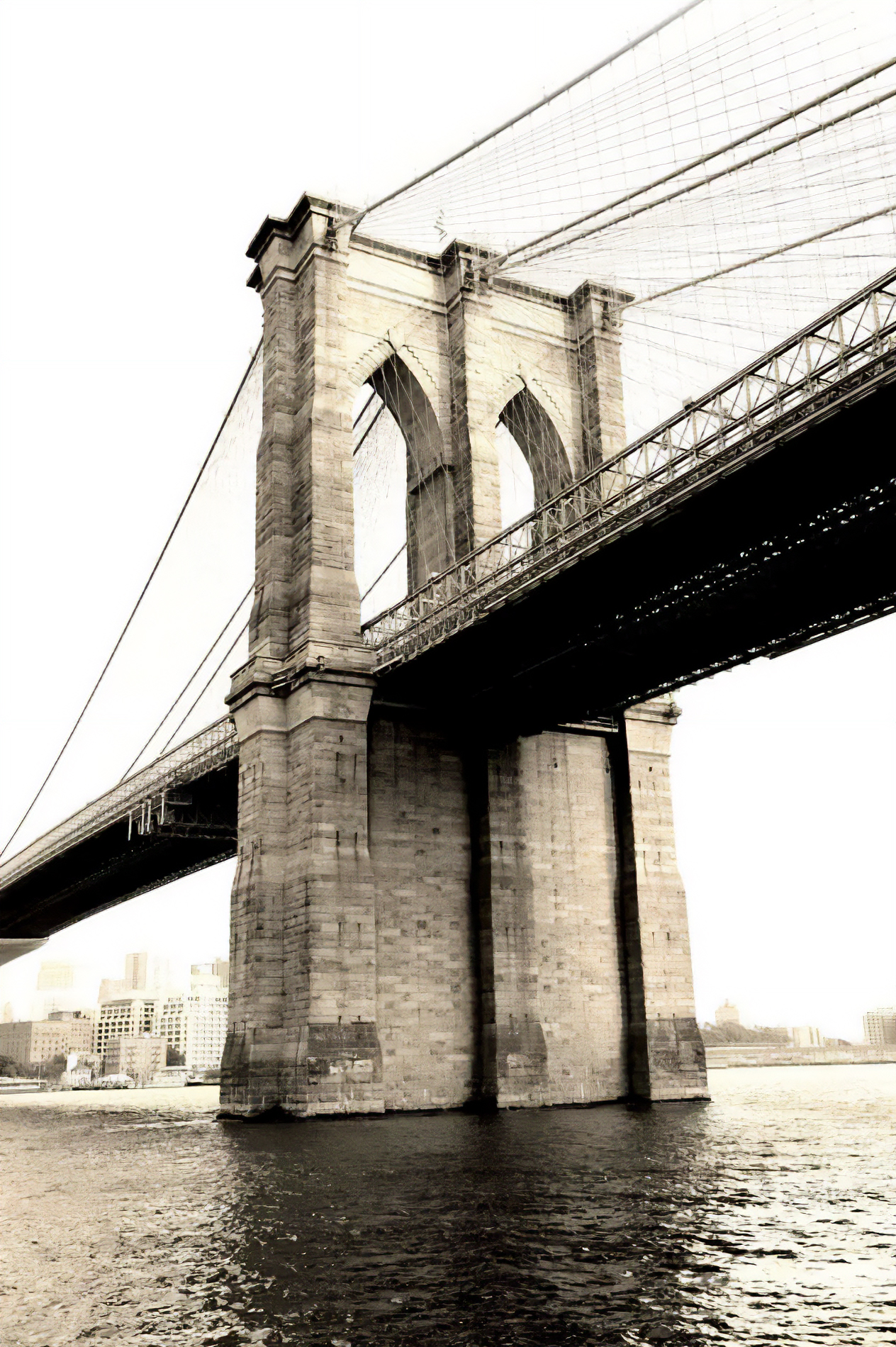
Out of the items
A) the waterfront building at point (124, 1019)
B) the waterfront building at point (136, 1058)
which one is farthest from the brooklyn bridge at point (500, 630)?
the waterfront building at point (124, 1019)

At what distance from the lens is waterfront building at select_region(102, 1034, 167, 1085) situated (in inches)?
4973

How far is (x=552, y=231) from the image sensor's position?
99.0ft

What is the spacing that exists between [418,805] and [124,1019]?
13954cm

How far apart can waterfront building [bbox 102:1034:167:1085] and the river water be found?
112389 mm

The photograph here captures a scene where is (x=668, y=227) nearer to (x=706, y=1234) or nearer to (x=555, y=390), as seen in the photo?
(x=555, y=390)

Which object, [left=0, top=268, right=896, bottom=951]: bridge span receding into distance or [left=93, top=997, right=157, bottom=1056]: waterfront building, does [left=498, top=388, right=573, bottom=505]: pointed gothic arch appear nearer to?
[left=0, top=268, right=896, bottom=951]: bridge span receding into distance

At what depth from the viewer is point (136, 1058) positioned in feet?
428

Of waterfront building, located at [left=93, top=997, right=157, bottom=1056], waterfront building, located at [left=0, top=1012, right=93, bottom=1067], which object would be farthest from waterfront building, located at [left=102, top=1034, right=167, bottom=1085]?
waterfront building, located at [left=0, top=1012, right=93, bottom=1067]

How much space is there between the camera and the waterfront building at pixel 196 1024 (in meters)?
155

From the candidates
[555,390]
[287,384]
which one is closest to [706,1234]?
[287,384]

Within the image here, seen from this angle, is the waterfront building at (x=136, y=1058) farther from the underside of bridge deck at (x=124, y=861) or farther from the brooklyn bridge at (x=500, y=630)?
the brooklyn bridge at (x=500, y=630)

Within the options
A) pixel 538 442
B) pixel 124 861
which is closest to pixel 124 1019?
pixel 124 861

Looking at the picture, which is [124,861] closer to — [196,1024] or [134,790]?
[134,790]

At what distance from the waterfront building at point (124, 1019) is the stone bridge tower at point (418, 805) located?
13188 cm
